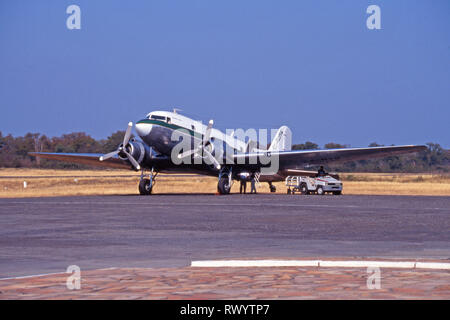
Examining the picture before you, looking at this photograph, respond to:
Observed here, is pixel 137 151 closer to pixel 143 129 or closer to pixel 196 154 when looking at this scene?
pixel 143 129

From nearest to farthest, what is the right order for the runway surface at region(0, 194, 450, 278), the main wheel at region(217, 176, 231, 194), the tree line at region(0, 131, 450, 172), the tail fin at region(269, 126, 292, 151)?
the runway surface at region(0, 194, 450, 278), the main wheel at region(217, 176, 231, 194), the tail fin at region(269, 126, 292, 151), the tree line at region(0, 131, 450, 172)

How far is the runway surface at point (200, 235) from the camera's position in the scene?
11.5m

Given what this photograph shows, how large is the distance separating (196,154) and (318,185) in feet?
30.0

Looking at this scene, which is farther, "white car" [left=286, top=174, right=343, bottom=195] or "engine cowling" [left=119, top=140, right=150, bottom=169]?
"white car" [left=286, top=174, right=343, bottom=195]

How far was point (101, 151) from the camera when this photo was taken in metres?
164

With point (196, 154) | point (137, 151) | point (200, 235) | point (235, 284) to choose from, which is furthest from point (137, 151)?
point (235, 284)

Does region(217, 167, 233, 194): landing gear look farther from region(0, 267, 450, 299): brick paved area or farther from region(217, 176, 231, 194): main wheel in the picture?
region(0, 267, 450, 299): brick paved area

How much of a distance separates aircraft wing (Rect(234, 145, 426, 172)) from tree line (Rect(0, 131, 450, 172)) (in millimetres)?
99583

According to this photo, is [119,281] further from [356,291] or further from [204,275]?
[356,291]

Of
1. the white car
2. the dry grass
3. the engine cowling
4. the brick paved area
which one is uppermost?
the engine cowling

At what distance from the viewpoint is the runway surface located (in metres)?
11.5

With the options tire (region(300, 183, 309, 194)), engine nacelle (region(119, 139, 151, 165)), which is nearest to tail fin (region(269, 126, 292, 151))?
tire (region(300, 183, 309, 194))

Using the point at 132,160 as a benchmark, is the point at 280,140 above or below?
above
